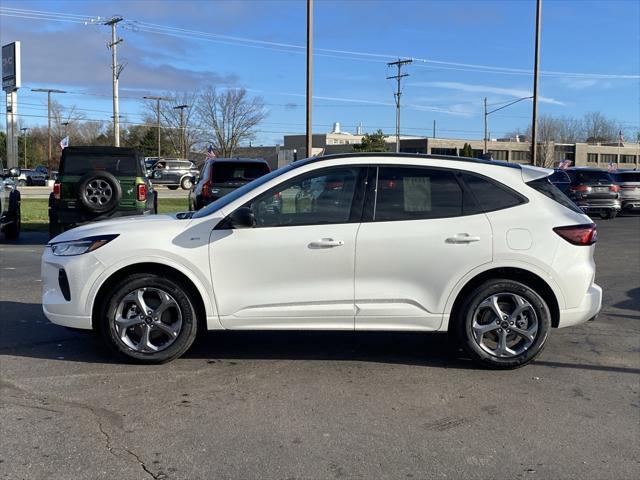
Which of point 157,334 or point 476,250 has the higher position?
point 476,250

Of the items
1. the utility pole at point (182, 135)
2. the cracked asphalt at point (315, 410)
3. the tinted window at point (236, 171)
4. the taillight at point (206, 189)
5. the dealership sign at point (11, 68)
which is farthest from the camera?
the utility pole at point (182, 135)

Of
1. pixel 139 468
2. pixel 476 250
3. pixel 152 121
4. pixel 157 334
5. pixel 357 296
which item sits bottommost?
pixel 139 468

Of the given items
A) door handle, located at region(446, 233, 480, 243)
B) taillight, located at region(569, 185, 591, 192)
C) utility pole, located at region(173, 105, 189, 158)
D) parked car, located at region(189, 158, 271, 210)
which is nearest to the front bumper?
door handle, located at region(446, 233, 480, 243)

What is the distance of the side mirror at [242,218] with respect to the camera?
518 cm

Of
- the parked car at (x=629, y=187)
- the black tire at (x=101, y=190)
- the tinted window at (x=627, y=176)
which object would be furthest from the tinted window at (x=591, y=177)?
the black tire at (x=101, y=190)

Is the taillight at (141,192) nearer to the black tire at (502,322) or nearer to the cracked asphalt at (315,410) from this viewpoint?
the cracked asphalt at (315,410)

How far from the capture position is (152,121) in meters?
84.8

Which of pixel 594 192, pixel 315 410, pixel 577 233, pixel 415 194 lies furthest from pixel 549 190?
pixel 594 192

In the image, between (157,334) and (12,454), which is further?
(157,334)

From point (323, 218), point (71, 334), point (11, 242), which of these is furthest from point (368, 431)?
point (11, 242)

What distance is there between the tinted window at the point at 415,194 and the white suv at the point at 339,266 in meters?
0.01

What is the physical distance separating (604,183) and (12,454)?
72.5 feet

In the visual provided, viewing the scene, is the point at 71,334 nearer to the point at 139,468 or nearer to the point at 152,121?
the point at 139,468

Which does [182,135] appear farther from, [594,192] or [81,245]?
[81,245]
